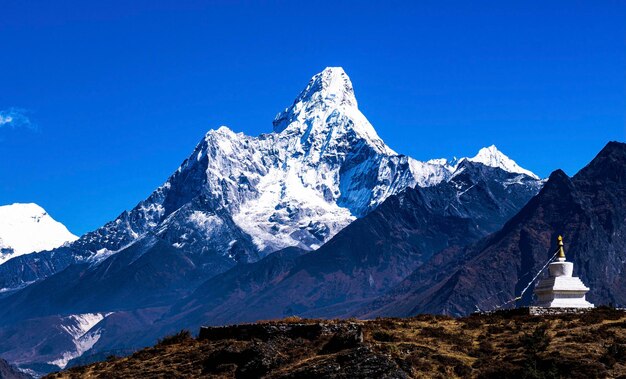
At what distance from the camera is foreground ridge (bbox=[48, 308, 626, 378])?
77.1 m

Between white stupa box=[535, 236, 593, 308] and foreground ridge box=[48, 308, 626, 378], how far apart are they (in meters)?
5.31

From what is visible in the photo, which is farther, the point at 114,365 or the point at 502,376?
the point at 114,365

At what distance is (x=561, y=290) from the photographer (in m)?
99.1

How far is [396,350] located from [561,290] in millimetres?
22783

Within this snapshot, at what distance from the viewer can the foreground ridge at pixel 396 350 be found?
77.1 metres

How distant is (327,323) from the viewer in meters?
85.8

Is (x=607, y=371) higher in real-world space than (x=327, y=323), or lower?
lower

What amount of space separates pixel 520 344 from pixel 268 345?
687 inches

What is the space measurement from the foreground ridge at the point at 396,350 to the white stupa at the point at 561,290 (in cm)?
531

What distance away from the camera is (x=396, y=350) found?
3221 inches

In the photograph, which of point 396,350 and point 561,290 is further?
point 561,290

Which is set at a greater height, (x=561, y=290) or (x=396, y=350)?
(x=561, y=290)

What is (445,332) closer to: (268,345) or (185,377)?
(268,345)

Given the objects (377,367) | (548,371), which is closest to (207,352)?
(377,367)
